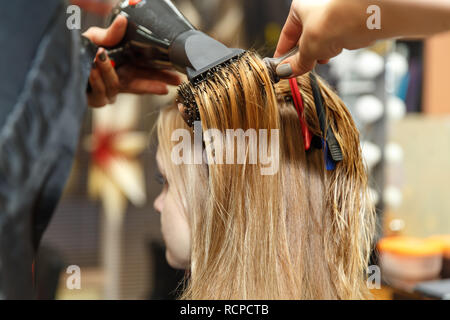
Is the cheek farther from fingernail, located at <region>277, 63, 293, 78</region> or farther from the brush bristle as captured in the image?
fingernail, located at <region>277, 63, 293, 78</region>

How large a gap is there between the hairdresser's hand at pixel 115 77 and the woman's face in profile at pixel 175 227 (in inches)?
6.8

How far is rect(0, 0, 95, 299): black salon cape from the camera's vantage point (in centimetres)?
48

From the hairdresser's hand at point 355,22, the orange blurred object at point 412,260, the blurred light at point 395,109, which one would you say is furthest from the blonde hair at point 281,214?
the blurred light at point 395,109

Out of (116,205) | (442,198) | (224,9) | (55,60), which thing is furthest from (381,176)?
(55,60)

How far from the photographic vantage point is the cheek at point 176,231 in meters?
0.85

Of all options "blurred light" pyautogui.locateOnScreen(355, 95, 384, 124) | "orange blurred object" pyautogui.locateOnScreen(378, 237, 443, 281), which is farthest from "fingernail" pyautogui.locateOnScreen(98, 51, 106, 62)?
"blurred light" pyautogui.locateOnScreen(355, 95, 384, 124)

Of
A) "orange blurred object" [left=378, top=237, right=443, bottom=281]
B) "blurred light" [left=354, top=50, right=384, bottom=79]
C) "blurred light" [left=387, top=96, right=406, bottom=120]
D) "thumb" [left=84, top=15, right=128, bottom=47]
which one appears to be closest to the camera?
"thumb" [left=84, top=15, right=128, bottom=47]

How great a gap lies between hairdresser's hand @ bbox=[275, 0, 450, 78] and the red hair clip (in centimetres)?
10

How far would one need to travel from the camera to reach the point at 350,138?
0.75 meters

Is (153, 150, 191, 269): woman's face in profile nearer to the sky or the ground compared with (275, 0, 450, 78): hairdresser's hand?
nearer to the ground

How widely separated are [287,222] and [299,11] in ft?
1.16

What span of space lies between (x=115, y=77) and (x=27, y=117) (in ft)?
1.45

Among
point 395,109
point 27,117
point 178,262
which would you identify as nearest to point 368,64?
point 395,109

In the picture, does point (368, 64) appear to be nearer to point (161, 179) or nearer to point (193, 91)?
point (161, 179)
